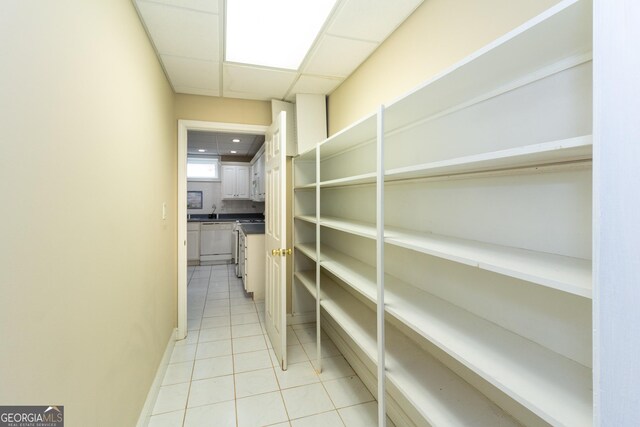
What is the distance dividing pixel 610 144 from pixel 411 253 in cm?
116

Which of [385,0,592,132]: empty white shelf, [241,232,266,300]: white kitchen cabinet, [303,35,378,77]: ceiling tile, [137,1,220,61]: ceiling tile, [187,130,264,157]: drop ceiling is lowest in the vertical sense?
[241,232,266,300]: white kitchen cabinet

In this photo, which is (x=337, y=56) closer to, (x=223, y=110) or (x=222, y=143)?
(x=223, y=110)

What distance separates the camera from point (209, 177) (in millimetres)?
6773

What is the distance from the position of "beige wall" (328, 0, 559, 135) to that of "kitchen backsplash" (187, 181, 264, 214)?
499 centimetres

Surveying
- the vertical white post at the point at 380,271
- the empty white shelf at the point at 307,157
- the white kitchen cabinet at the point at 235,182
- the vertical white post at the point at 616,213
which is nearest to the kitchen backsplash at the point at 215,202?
the white kitchen cabinet at the point at 235,182

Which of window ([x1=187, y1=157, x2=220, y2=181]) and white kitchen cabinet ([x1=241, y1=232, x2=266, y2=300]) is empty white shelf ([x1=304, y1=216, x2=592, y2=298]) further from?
window ([x1=187, y1=157, x2=220, y2=181])

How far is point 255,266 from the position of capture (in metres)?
4.02

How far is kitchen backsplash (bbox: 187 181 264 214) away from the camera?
672 cm

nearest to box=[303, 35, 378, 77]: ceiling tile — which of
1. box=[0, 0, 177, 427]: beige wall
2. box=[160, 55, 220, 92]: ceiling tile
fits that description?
box=[160, 55, 220, 92]: ceiling tile

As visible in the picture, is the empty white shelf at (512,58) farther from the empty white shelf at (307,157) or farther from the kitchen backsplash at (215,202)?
the kitchen backsplash at (215,202)

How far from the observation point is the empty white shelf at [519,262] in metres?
0.69

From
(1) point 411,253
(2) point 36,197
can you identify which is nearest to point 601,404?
(1) point 411,253

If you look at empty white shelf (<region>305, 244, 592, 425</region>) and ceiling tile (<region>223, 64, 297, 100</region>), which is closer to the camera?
empty white shelf (<region>305, 244, 592, 425</region>)

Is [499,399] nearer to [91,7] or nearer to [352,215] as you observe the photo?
[352,215]
